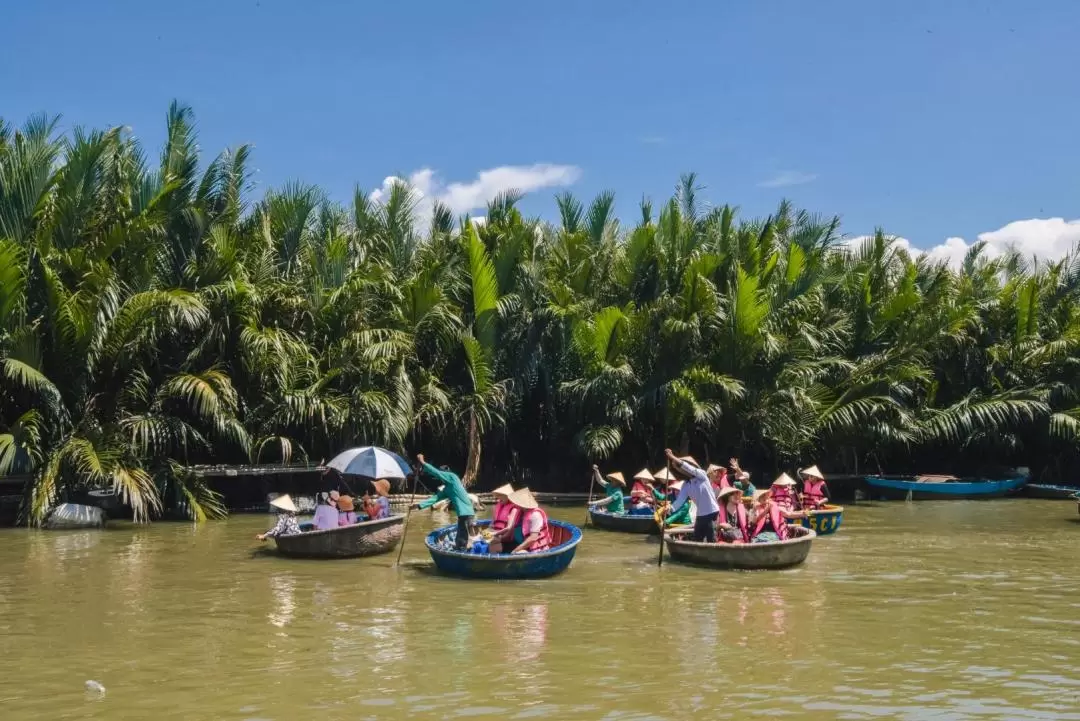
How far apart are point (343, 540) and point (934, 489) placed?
1803cm

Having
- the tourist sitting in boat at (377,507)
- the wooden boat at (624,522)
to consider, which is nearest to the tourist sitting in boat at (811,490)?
the wooden boat at (624,522)

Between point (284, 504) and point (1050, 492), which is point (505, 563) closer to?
point (284, 504)

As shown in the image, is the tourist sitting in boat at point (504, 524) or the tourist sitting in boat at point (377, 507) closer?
the tourist sitting in boat at point (504, 524)

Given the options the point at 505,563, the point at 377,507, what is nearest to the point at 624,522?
the point at 377,507

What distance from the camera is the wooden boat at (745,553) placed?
1569 cm

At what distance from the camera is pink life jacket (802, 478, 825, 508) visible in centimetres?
2105

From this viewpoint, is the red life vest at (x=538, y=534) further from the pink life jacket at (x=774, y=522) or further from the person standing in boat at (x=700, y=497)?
the pink life jacket at (x=774, y=522)

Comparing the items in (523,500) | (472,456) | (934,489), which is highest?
(472,456)

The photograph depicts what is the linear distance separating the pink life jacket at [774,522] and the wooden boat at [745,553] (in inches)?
9.9

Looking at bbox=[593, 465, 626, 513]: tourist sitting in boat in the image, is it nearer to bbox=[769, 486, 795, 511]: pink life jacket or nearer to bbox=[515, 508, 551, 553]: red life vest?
bbox=[769, 486, 795, 511]: pink life jacket

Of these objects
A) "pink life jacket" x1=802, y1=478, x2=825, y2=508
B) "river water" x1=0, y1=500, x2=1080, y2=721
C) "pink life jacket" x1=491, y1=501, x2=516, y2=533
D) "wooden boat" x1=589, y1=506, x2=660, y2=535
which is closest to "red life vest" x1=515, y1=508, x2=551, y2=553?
"pink life jacket" x1=491, y1=501, x2=516, y2=533

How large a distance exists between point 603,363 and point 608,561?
10.3 metres

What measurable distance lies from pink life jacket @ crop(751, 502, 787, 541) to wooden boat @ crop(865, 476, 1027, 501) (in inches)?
530

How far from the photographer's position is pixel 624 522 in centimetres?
2062
